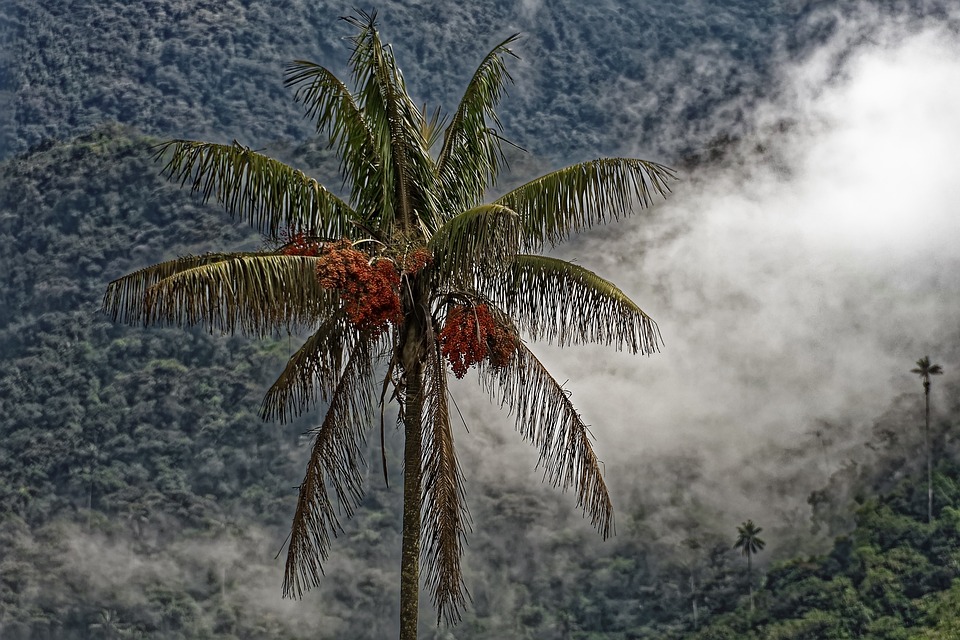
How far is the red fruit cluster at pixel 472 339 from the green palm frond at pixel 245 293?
87cm

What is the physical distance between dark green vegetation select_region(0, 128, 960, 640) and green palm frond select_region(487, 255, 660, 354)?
66.1 feet

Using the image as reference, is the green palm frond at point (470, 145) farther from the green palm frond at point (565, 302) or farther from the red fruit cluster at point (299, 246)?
the red fruit cluster at point (299, 246)

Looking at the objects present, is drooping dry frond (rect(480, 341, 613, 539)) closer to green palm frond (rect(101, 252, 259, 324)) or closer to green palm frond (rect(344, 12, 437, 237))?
green palm frond (rect(344, 12, 437, 237))

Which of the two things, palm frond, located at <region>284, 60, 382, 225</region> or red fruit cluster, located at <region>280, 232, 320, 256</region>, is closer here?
red fruit cluster, located at <region>280, 232, 320, 256</region>

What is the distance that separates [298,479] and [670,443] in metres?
8.82

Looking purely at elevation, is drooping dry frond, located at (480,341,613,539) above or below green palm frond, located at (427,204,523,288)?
below

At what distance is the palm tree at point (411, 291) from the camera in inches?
380

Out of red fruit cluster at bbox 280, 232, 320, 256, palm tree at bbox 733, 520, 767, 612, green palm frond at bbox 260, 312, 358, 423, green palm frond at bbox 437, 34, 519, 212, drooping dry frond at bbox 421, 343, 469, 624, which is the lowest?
palm tree at bbox 733, 520, 767, 612

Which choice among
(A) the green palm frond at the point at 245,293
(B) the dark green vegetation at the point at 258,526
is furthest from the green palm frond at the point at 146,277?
(B) the dark green vegetation at the point at 258,526

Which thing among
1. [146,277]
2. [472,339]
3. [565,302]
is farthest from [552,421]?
[146,277]

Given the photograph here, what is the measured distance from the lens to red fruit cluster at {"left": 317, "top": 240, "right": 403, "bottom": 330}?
31.1 ft

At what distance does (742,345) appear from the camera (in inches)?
1348

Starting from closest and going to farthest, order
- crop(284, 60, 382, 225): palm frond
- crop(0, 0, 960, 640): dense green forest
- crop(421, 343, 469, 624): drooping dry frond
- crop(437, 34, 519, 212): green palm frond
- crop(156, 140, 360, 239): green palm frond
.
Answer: crop(421, 343, 469, 624): drooping dry frond < crop(156, 140, 360, 239): green palm frond < crop(284, 60, 382, 225): palm frond < crop(437, 34, 519, 212): green palm frond < crop(0, 0, 960, 640): dense green forest

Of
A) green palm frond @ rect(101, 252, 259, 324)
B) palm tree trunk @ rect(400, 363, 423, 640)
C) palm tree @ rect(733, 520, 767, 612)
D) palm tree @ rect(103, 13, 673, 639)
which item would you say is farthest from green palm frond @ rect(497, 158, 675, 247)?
palm tree @ rect(733, 520, 767, 612)
